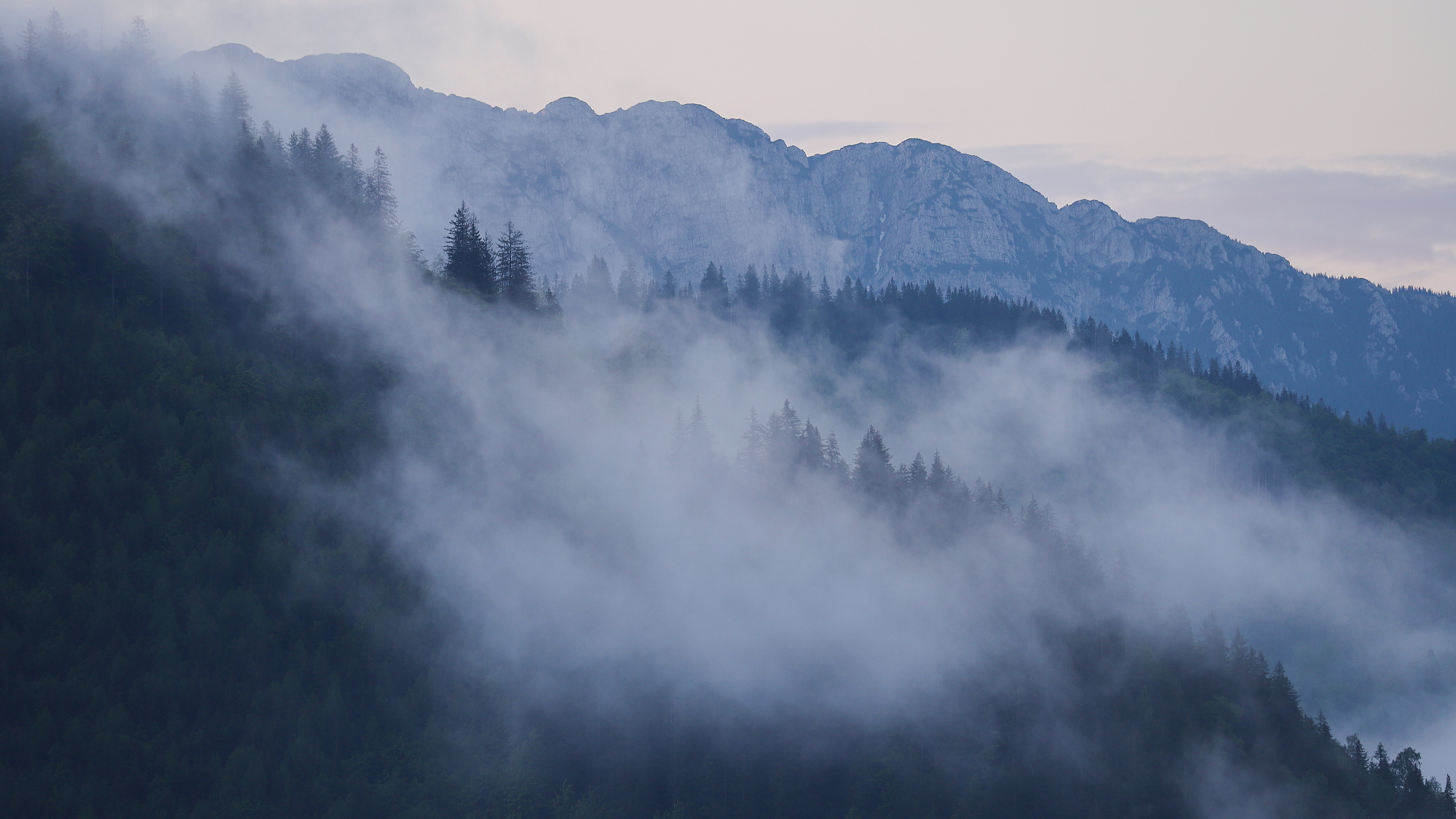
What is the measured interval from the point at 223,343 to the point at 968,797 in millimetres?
89425

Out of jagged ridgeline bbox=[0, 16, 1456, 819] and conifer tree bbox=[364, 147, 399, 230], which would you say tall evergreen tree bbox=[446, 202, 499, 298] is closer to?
jagged ridgeline bbox=[0, 16, 1456, 819]

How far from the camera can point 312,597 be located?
9638 cm

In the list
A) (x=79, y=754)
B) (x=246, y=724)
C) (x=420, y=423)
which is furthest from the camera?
(x=420, y=423)

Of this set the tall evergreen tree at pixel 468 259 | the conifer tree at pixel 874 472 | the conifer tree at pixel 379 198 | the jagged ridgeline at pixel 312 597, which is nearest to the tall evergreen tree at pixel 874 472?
the conifer tree at pixel 874 472

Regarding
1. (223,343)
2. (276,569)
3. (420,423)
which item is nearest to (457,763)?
(276,569)

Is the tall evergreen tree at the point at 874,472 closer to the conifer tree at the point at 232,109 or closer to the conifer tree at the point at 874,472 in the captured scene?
the conifer tree at the point at 874,472

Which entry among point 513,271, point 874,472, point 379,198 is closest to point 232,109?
point 379,198

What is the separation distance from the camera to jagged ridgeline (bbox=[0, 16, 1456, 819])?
8475 cm

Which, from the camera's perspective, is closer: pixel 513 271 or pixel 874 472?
pixel 513 271

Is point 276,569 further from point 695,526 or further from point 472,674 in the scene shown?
point 695,526

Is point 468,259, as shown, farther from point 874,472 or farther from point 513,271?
point 874,472

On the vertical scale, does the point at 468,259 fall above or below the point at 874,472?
above

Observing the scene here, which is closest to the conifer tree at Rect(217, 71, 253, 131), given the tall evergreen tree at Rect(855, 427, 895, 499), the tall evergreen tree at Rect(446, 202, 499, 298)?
the tall evergreen tree at Rect(446, 202, 499, 298)

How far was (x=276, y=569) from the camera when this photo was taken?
94.7m
